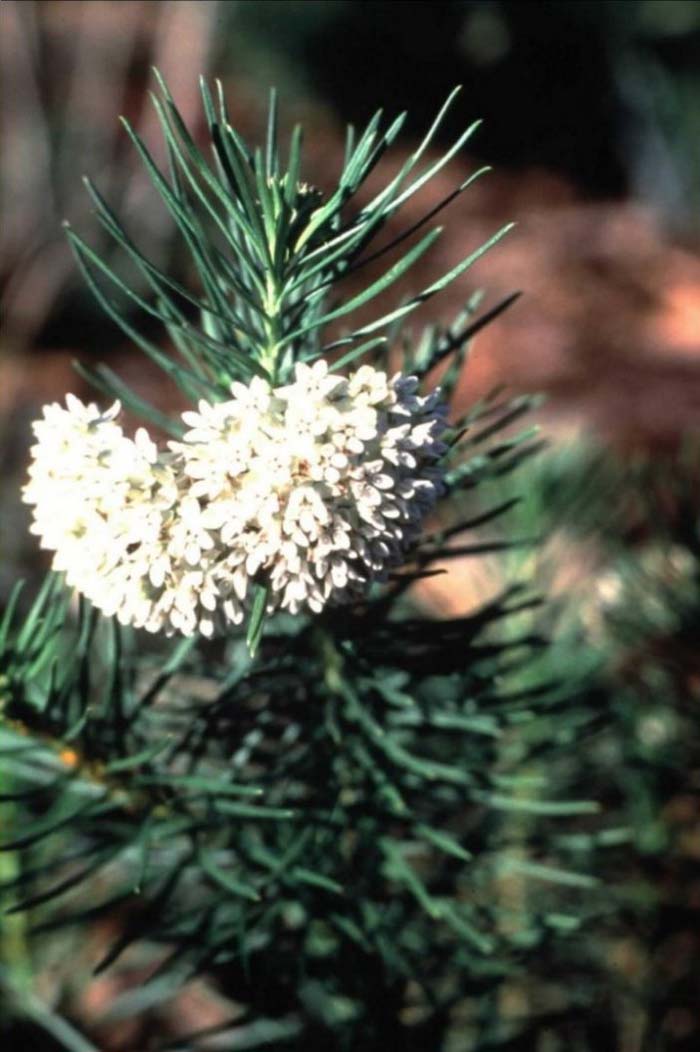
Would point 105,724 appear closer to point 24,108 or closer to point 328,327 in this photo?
point 328,327

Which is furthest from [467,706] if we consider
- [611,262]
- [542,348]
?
[611,262]

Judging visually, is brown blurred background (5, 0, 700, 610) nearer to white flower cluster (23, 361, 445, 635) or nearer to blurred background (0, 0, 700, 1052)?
blurred background (0, 0, 700, 1052)

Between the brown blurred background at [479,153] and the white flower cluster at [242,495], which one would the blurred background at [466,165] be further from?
the white flower cluster at [242,495]

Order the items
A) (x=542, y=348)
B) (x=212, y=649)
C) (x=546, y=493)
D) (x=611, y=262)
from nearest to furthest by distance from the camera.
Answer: (x=212, y=649) < (x=546, y=493) < (x=542, y=348) < (x=611, y=262)

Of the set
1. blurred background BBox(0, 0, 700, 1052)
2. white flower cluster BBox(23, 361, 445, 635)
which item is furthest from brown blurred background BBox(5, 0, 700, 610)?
white flower cluster BBox(23, 361, 445, 635)

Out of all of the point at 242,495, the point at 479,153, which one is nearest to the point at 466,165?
the point at 479,153

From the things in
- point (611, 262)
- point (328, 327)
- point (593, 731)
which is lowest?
point (593, 731)

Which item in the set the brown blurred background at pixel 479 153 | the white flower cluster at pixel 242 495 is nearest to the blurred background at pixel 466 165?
the brown blurred background at pixel 479 153
